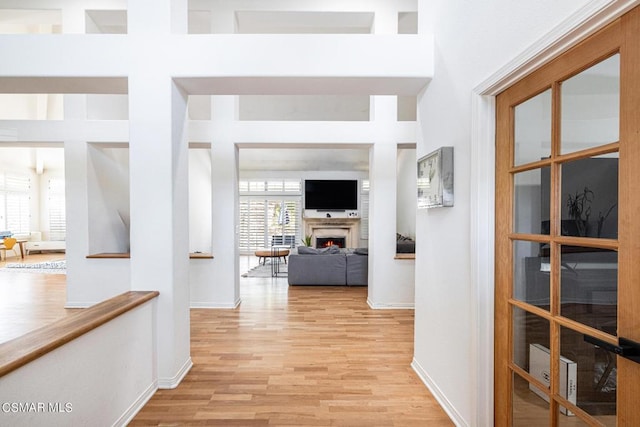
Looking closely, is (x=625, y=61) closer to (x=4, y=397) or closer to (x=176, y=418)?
(x=4, y=397)

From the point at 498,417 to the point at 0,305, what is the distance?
6276mm

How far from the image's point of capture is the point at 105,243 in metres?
4.71

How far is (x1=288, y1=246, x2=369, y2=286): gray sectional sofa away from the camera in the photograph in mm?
5754

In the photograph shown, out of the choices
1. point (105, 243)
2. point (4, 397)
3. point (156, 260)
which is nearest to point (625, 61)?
point (4, 397)

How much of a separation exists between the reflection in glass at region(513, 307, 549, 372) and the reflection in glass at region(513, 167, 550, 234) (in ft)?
1.34

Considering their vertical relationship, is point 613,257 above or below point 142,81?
below

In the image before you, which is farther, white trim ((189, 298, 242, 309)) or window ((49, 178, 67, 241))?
window ((49, 178, 67, 241))

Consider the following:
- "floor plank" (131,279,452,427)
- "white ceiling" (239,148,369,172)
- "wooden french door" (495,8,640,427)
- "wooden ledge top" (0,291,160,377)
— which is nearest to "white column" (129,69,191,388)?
"wooden ledge top" (0,291,160,377)

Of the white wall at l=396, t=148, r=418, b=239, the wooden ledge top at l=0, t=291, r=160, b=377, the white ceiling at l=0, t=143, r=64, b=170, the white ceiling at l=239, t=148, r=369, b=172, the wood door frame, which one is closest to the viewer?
the wooden ledge top at l=0, t=291, r=160, b=377

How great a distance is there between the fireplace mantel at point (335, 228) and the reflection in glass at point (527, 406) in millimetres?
8102

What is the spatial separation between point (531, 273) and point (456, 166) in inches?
32.5

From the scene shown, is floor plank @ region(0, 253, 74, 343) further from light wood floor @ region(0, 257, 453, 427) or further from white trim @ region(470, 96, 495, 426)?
white trim @ region(470, 96, 495, 426)

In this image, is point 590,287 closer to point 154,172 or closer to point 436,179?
point 436,179

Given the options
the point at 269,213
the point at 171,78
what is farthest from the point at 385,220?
the point at 269,213
